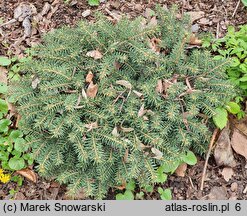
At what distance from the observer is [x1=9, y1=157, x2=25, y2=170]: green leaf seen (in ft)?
9.48

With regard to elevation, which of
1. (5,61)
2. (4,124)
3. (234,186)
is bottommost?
(234,186)

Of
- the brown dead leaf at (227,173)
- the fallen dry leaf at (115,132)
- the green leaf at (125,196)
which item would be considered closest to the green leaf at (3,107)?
the fallen dry leaf at (115,132)

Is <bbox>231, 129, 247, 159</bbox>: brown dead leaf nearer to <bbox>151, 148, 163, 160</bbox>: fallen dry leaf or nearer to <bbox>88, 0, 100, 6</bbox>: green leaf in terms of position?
<bbox>151, 148, 163, 160</bbox>: fallen dry leaf

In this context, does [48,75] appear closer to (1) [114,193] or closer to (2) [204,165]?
(1) [114,193]

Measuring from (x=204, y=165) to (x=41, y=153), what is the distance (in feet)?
4.27

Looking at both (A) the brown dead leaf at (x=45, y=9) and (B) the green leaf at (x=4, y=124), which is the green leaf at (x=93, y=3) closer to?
(A) the brown dead leaf at (x=45, y=9)

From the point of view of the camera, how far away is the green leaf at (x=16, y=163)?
2.89m

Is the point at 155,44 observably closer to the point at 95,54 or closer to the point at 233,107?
the point at 95,54

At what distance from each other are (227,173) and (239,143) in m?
0.27

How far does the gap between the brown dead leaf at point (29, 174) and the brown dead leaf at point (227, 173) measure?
1.55 meters

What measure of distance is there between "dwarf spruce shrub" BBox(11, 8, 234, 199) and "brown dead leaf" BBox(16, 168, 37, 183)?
0.31 metres

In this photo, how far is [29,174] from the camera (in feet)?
9.66

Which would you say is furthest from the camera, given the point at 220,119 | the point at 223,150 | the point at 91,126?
the point at 223,150

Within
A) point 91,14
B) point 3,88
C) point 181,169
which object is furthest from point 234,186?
point 3,88
